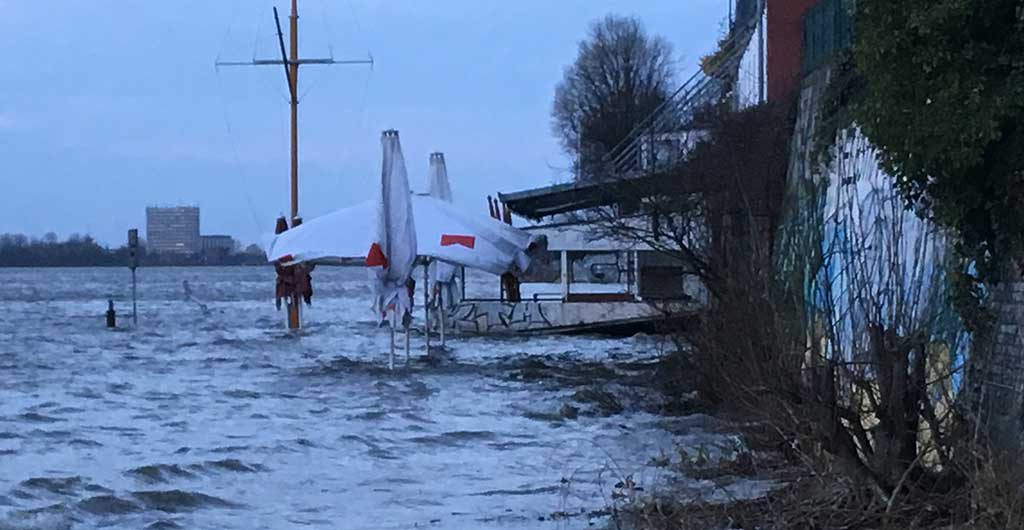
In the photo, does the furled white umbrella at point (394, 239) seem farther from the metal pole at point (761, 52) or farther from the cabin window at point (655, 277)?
Answer: the cabin window at point (655, 277)

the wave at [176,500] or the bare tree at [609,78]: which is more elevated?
the bare tree at [609,78]

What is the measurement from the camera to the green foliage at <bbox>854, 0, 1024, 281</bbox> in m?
9.81

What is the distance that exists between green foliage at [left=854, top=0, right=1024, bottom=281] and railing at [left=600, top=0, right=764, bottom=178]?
77.3ft

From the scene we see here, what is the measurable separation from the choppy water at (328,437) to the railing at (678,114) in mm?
4675

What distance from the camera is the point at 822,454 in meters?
11.3

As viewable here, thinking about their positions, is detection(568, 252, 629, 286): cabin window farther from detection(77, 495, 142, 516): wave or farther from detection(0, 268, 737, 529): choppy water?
detection(77, 495, 142, 516): wave

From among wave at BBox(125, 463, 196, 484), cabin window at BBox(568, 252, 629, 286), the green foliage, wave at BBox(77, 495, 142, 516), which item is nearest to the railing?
cabin window at BBox(568, 252, 629, 286)

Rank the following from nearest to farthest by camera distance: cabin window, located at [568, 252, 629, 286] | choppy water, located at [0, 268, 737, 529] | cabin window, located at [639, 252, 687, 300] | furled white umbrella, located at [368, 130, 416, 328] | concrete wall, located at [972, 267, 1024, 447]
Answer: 1. concrete wall, located at [972, 267, 1024, 447]
2. choppy water, located at [0, 268, 737, 529]
3. furled white umbrella, located at [368, 130, 416, 328]
4. cabin window, located at [639, 252, 687, 300]
5. cabin window, located at [568, 252, 629, 286]

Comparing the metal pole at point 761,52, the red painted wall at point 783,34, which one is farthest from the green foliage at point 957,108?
the red painted wall at point 783,34

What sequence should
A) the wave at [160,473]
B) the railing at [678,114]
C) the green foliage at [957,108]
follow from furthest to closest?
the railing at [678,114], the wave at [160,473], the green foliage at [957,108]

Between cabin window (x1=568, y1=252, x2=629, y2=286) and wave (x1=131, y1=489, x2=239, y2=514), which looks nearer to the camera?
wave (x1=131, y1=489, x2=239, y2=514)

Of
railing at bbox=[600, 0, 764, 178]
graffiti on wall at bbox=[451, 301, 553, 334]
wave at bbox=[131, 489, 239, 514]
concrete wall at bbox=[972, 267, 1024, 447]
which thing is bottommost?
wave at bbox=[131, 489, 239, 514]

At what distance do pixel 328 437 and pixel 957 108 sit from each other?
11.3 meters

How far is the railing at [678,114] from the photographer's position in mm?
37219
